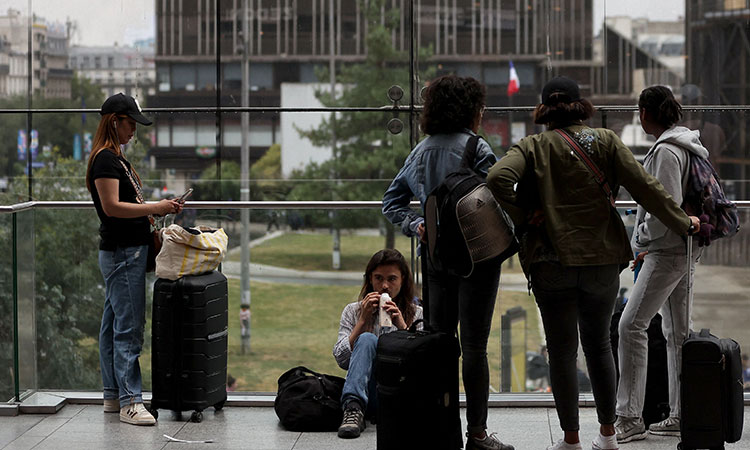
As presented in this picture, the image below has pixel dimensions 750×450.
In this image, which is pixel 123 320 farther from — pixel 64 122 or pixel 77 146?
pixel 64 122

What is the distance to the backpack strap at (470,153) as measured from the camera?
4199 millimetres

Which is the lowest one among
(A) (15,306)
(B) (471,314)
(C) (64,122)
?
(A) (15,306)

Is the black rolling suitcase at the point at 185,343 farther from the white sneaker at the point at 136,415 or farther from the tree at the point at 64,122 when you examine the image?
the tree at the point at 64,122

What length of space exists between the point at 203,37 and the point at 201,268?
43.3 m

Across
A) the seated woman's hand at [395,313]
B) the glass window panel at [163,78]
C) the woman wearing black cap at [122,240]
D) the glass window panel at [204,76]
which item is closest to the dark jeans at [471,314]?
the seated woman's hand at [395,313]

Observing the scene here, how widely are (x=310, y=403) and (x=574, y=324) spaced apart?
1341 millimetres

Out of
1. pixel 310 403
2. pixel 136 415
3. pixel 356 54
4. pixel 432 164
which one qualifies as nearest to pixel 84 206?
pixel 136 415

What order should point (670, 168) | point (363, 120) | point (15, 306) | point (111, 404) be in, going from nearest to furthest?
point (670, 168)
point (111, 404)
point (15, 306)
point (363, 120)

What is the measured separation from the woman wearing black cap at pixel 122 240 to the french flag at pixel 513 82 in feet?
122

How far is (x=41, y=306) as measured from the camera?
563cm

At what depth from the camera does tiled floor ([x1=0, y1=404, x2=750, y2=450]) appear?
4719 mm

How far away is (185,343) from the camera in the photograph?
5070 mm

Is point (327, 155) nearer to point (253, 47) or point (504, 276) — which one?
point (253, 47)

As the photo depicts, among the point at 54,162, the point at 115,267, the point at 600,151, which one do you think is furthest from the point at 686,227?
the point at 54,162
